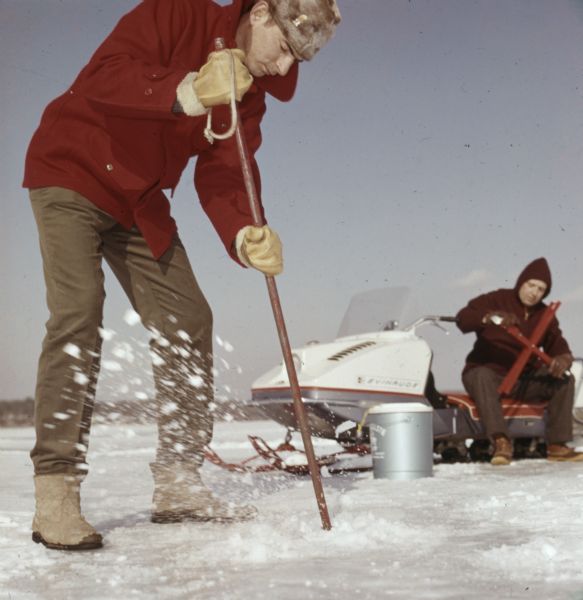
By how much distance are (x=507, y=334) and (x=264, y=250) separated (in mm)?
3120

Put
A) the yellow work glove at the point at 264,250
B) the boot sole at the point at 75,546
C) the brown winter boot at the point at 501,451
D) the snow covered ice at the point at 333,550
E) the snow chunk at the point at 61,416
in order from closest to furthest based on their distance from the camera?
the snow covered ice at the point at 333,550 < the boot sole at the point at 75,546 < the snow chunk at the point at 61,416 < the yellow work glove at the point at 264,250 < the brown winter boot at the point at 501,451

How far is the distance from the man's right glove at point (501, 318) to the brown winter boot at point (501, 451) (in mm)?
636

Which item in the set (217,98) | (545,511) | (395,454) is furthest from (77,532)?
(395,454)

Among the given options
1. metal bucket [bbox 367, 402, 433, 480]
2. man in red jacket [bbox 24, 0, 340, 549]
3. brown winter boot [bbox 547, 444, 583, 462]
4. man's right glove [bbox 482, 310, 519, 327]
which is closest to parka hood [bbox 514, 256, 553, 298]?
man's right glove [bbox 482, 310, 519, 327]

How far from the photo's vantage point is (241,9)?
232cm

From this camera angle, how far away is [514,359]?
5082 millimetres

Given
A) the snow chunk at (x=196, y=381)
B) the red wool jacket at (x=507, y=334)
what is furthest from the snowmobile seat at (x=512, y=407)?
the snow chunk at (x=196, y=381)

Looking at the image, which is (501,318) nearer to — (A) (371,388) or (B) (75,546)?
(A) (371,388)

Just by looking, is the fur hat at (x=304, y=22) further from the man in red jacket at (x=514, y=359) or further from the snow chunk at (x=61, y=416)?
the man in red jacket at (x=514, y=359)

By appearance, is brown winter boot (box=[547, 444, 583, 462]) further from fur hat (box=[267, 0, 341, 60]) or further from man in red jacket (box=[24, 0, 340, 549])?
fur hat (box=[267, 0, 341, 60])

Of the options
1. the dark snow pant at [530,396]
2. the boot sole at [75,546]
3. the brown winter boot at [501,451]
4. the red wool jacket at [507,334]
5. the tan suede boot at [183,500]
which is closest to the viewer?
the boot sole at [75,546]

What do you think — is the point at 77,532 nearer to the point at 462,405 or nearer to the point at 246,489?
the point at 246,489

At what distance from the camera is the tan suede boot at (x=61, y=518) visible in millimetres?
1985

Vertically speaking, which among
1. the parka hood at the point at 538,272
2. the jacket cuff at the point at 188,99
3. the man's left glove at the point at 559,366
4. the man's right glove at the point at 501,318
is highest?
the jacket cuff at the point at 188,99
